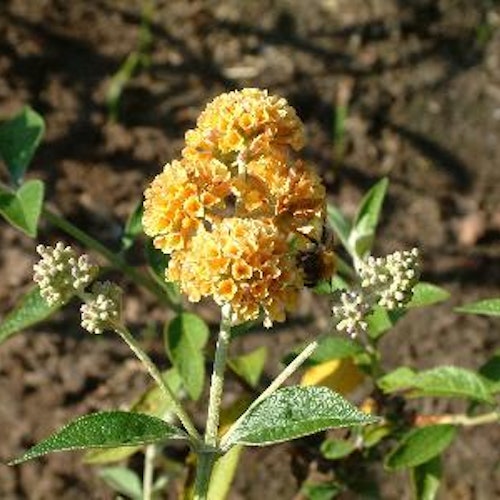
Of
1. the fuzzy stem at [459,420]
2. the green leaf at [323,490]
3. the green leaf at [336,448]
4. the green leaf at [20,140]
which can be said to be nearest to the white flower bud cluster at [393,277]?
the fuzzy stem at [459,420]

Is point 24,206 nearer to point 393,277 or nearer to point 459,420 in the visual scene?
point 393,277

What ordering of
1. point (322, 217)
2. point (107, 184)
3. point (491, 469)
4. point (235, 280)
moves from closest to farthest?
point (235, 280) < point (322, 217) < point (491, 469) < point (107, 184)

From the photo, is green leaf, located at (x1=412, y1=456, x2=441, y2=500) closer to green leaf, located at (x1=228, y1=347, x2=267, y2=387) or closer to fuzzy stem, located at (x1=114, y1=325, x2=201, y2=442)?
green leaf, located at (x1=228, y1=347, x2=267, y2=387)

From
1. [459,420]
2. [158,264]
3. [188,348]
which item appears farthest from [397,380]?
[158,264]

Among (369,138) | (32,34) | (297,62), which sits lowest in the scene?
(369,138)

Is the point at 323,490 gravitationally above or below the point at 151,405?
below

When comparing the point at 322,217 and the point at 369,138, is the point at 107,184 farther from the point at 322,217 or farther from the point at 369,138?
the point at 322,217

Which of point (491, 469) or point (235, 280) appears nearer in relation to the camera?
point (235, 280)

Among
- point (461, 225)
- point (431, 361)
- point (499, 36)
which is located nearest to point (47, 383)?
point (431, 361)
